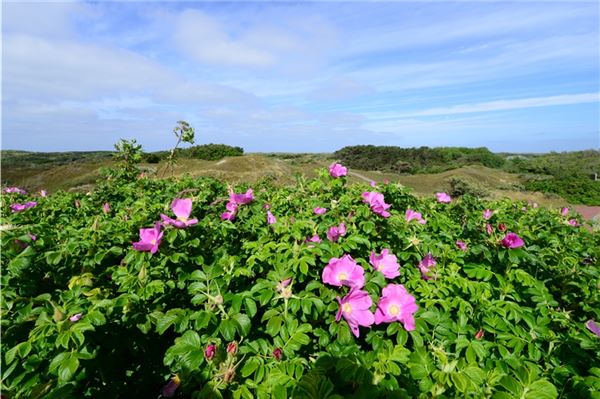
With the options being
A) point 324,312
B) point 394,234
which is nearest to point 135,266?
point 324,312

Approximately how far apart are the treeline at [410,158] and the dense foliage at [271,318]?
85.3ft

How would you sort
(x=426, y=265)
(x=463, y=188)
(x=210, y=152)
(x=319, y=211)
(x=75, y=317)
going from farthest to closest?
(x=210, y=152)
(x=463, y=188)
(x=319, y=211)
(x=426, y=265)
(x=75, y=317)

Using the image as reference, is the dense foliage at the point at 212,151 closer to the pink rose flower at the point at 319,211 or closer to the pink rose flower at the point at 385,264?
the pink rose flower at the point at 319,211

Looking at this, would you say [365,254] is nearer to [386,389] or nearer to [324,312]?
[324,312]

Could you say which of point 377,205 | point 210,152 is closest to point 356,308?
point 377,205

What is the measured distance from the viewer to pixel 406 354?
56.4 inches

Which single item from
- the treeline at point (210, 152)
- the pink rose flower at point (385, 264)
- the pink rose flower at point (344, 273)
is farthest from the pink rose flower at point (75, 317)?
the treeline at point (210, 152)

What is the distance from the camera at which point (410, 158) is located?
101ft

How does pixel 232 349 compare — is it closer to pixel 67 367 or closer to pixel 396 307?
pixel 67 367

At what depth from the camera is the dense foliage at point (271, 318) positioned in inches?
50.1

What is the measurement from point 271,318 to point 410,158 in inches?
1224

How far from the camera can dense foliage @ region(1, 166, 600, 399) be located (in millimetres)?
1273

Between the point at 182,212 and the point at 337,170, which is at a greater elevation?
the point at 337,170

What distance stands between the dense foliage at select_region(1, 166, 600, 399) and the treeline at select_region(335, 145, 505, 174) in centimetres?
2600
